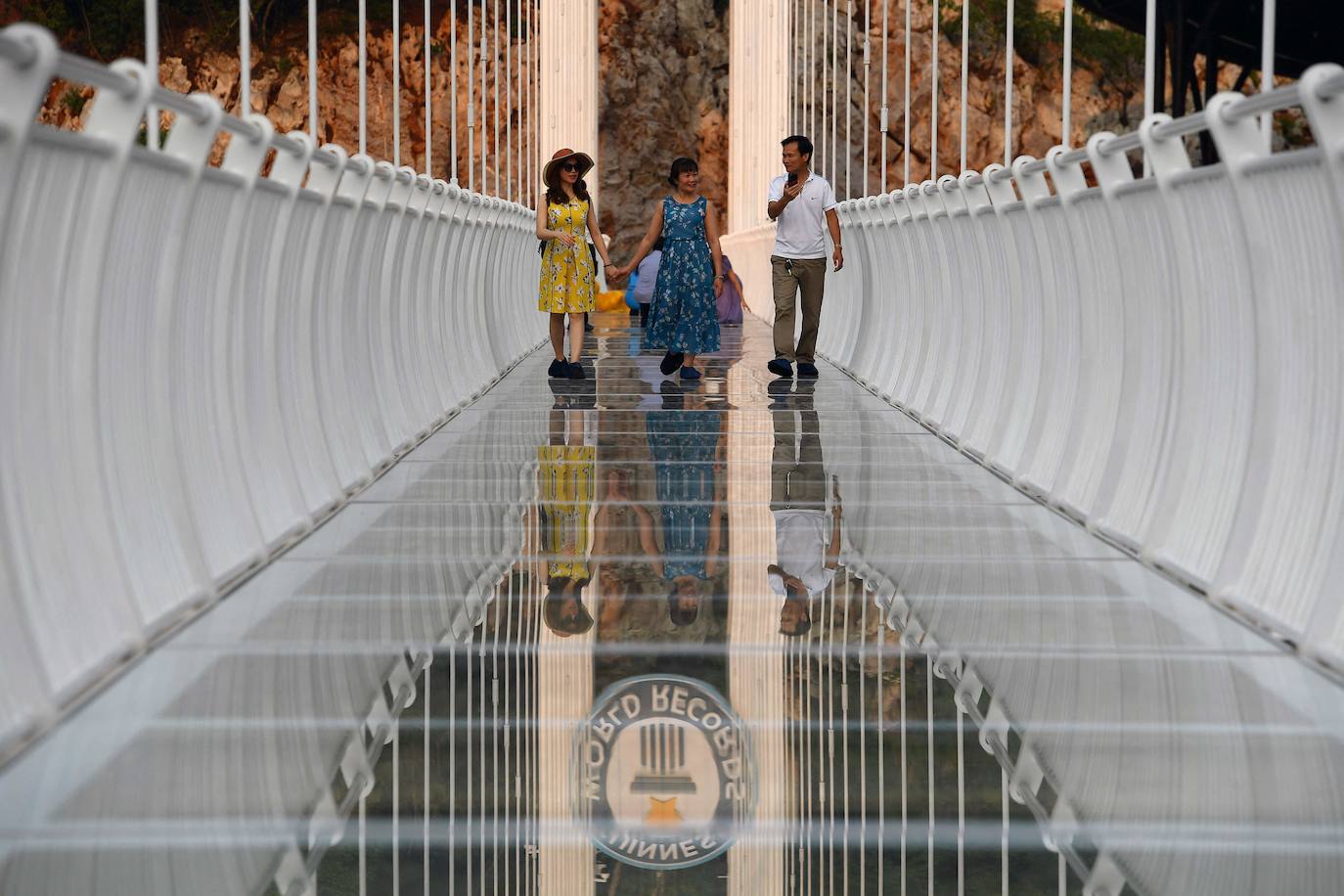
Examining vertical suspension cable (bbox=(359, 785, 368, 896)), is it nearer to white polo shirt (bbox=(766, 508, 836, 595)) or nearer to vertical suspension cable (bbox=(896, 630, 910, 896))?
vertical suspension cable (bbox=(896, 630, 910, 896))

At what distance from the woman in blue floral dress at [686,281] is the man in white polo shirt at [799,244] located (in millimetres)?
534

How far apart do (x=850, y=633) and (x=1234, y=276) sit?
1565 mm

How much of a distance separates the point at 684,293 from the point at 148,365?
10.9 m

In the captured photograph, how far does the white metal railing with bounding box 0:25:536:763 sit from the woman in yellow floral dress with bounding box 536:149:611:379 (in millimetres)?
6980

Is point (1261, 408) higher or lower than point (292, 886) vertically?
higher

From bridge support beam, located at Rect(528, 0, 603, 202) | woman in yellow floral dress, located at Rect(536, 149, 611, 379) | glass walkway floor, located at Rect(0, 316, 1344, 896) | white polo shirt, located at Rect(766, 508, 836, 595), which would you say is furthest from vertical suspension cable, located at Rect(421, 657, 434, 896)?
bridge support beam, located at Rect(528, 0, 603, 202)

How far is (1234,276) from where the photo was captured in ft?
17.9

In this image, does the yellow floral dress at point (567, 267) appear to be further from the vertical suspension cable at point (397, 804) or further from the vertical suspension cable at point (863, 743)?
the vertical suspension cable at point (397, 804)

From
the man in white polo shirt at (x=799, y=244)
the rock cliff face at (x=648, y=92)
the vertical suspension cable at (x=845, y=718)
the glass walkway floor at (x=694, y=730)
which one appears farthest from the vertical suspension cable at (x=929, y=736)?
the rock cliff face at (x=648, y=92)

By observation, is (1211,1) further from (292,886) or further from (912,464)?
(292,886)

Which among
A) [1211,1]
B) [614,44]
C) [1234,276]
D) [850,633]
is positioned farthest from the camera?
[614,44]

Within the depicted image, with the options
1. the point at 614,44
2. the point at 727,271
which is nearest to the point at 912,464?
the point at 727,271

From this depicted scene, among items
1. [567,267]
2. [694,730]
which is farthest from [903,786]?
[567,267]

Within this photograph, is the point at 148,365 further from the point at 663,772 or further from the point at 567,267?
the point at 567,267
